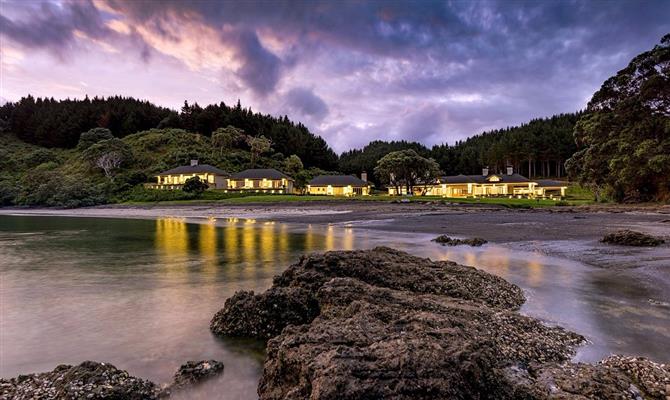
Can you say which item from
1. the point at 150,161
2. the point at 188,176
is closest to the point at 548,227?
the point at 188,176

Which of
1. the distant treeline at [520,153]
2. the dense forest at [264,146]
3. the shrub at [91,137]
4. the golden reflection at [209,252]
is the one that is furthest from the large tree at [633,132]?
the shrub at [91,137]

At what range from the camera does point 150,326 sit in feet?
33.3

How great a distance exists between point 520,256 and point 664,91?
2029 inches

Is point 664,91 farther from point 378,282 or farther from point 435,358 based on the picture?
point 435,358

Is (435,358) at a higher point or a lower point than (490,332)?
higher

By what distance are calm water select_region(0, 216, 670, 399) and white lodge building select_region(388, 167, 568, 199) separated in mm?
86030

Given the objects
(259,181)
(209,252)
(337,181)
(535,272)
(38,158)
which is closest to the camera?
(535,272)

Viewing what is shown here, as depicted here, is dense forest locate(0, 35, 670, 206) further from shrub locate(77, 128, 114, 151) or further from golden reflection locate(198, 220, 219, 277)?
golden reflection locate(198, 220, 219, 277)

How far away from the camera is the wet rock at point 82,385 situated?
5.70 m

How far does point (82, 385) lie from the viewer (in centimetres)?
582

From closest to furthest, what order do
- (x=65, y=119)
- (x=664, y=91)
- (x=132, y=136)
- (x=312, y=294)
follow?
(x=312, y=294) → (x=664, y=91) → (x=132, y=136) → (x=65, y=119)

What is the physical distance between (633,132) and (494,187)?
5588 centimetres

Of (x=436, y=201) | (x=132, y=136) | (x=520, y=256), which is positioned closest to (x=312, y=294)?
(x=520, y=256)

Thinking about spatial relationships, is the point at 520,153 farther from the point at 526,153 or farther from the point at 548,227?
the point at 548,227
